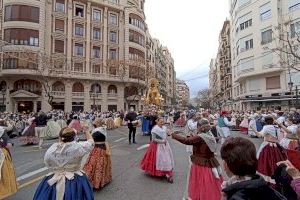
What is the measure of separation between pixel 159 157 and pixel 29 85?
40622mm

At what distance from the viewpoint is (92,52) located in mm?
52938

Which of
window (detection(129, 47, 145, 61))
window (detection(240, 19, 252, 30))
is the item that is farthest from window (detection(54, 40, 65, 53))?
window (detection(240, 19, 252, 30))

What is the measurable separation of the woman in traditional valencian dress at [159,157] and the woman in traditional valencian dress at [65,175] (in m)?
3.82

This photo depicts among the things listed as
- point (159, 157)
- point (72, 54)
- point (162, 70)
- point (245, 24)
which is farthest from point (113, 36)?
point (162, 70)

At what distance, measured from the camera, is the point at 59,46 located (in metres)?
48.9

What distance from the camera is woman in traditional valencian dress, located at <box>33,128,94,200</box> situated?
4.60m

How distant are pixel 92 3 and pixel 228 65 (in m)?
32.9

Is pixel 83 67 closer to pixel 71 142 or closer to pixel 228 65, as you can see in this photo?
pixel 228 65

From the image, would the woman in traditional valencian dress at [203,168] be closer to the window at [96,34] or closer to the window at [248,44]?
the window at [248,44]

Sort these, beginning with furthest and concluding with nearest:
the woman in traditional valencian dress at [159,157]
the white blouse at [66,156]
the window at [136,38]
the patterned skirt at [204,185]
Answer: the window at [136,38] < the woman in traditional valencian dress at [159,157] < the patterned skirt at [204,185] < the white blouse at [66,156]

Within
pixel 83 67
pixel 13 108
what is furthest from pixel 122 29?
pixel 13 108

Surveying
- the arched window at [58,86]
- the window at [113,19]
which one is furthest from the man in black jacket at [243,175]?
the window at [113,19]

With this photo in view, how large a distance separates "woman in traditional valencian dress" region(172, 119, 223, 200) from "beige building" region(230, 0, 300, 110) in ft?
116

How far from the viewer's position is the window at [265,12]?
42906 millimetres
